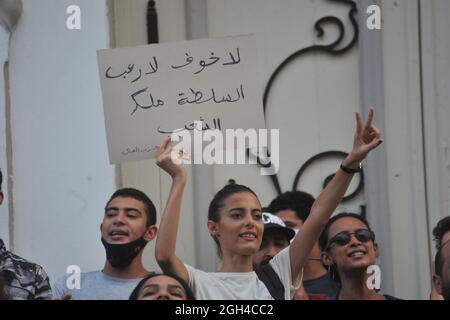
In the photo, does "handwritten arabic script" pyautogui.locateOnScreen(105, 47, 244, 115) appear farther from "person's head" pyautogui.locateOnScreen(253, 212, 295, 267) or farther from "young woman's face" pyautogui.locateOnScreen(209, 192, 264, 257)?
"person's head" pyautogui.locateOnScreen(253, 212, 295, 267)

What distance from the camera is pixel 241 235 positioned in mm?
5020

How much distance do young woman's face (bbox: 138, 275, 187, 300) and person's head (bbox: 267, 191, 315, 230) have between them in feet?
2.98

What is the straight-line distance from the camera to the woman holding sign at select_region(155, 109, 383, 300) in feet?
16.2

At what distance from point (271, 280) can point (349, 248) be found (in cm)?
40

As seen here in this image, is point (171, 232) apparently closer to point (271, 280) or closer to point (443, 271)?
point (271, 280)

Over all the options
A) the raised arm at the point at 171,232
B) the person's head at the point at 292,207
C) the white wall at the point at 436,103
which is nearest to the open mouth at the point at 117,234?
the raised arm at the point at 171,232

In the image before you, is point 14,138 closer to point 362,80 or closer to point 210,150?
point 210,150

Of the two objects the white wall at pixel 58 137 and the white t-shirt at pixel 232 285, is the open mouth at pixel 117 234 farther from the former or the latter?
the white wall at pixel 58 137

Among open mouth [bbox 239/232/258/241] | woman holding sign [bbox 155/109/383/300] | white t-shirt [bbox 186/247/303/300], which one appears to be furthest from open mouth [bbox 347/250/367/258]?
open mouth [bbox 239/232/258/241]

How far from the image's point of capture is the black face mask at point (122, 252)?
16.8 feet

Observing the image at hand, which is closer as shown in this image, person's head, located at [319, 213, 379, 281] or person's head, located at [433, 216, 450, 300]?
person's head, located at [433, 216, 450, 300]
